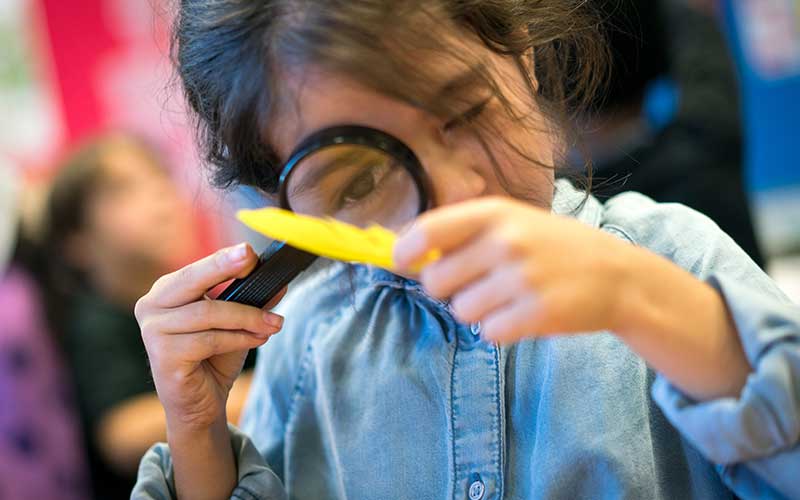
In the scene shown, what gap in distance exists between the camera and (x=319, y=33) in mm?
744

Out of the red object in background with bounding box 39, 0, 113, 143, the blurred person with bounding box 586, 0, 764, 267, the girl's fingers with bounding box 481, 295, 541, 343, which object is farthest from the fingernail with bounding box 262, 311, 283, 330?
the red object in background with bounding box 39, 0, 113, 143

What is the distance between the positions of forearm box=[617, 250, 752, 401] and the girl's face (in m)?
0.20

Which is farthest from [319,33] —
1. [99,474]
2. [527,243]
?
[99,474]

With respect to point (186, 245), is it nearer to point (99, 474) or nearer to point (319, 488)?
point (99, 474)

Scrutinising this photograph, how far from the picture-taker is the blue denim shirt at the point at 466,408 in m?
0.87

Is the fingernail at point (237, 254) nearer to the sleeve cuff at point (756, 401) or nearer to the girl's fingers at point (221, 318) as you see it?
the girl's fingers at point (221, 318)

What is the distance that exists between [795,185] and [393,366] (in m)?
3.01

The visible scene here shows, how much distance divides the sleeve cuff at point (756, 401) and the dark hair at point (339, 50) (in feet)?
0.95

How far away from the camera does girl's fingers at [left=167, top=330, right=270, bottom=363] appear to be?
2.97 feet

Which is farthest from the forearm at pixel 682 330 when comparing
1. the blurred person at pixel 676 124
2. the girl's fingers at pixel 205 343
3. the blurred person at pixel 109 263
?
the blurred person at pixel 109 263

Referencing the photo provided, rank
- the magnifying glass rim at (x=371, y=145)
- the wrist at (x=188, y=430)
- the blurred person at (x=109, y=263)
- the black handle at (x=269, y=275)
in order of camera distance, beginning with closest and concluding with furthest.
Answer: the magnifying glass rim at (x=371, y=145), the black handle at (x=269, y=275), the wrist at (x=188, y=430), the blurred person at (x=109, y=263)

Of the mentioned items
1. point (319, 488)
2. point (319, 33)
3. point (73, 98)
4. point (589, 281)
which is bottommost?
point (73, 98)

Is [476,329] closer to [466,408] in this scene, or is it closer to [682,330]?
[466,408]

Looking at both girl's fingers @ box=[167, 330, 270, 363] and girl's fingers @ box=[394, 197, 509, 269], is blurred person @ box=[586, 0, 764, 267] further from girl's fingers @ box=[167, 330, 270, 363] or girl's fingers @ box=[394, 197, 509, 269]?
girl's fingers @ box=[394, 197, 509, 269]
